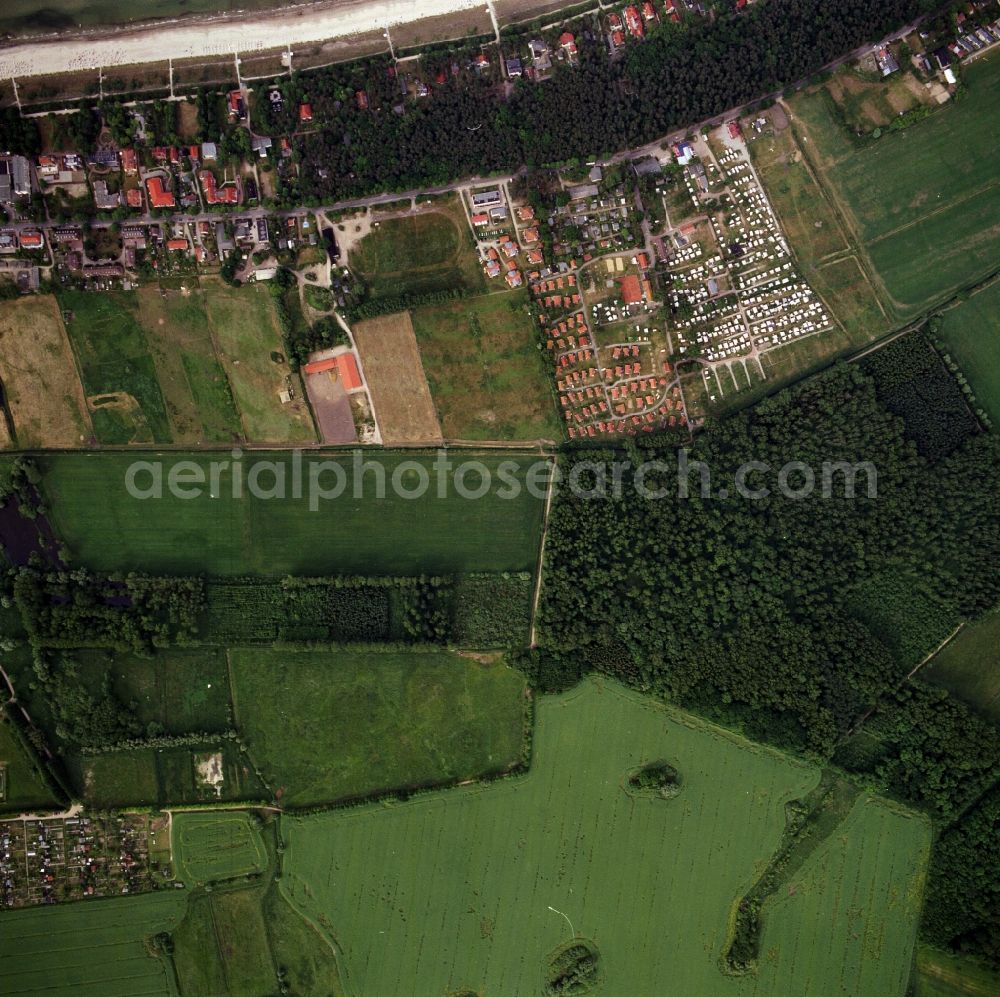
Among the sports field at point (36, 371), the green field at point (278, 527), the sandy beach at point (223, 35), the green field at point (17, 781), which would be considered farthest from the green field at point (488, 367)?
the green field at point (17, 781)

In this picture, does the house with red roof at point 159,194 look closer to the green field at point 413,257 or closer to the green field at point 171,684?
the green field at point 413,257

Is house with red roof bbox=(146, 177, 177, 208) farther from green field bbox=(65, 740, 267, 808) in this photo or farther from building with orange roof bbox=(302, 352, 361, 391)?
green field bbox=(65, 740, 267, 808)

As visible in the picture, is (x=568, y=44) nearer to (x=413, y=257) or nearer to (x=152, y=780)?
(x=413, y=257)

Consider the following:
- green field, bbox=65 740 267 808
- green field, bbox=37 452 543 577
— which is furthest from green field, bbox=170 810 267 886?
green field, bbox=37 452 543 577

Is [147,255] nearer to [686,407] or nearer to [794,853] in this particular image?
[686,407]

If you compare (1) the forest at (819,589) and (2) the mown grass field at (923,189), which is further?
(2) the mown grass field at (923,189)
